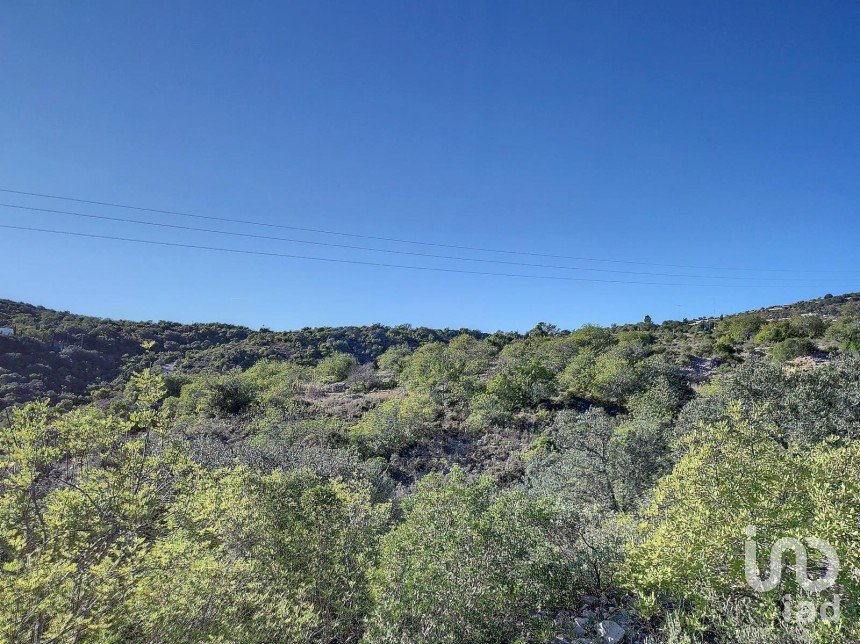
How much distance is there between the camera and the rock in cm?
572

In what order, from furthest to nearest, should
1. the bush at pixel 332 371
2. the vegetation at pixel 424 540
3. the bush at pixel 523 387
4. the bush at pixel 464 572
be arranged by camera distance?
the bush at pixel 332 371 < the bush at pixel 523 387 < the bush at pixel 464 572 < the vegetation at pixel 424 540

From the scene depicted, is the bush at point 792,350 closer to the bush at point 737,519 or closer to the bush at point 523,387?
the bush at point 523,387

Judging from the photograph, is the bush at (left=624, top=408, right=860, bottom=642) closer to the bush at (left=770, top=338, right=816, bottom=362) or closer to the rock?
the rock

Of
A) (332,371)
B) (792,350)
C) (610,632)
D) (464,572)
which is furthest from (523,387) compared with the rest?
(464,572)

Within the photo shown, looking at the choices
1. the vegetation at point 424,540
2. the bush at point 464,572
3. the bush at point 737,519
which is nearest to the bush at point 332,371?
the vegetation at point 424,540

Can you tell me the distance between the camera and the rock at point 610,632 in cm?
572

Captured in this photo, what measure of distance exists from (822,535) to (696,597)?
5.45 feet

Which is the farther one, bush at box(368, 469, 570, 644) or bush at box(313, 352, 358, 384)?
bush at box(313, 352, 358, 384)

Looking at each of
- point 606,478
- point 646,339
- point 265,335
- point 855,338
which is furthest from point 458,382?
point 265,335

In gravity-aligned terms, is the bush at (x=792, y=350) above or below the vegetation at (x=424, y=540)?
above

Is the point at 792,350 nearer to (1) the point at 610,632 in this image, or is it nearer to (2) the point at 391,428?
(2) the point at 391,428

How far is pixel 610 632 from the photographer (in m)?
5.86

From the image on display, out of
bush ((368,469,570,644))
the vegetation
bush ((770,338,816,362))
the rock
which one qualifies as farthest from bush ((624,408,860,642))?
bush ((770,338,816,362))

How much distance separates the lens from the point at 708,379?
98.9 ft
